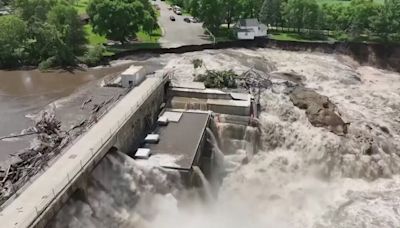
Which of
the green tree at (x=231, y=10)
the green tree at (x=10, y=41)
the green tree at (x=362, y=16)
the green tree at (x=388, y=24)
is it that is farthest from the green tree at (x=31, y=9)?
the green tree at (x=388, y=24)

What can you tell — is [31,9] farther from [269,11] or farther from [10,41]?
[269,11]

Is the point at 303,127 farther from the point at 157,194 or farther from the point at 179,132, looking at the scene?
the point at 157,194

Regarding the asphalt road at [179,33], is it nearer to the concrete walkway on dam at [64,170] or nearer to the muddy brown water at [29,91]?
the muddy brown water at [29,91]

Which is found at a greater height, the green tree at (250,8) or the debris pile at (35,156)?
the green tree at (250,8)

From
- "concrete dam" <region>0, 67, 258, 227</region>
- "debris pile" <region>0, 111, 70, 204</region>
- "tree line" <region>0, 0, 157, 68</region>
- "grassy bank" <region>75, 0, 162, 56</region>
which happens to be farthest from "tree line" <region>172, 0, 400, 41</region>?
"debris pile" <region>0, 111, 70, 204</region>

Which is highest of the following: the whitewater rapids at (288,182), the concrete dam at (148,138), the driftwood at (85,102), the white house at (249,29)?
the white house at (249,29)

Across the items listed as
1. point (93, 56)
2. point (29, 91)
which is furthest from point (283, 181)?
point (93, 56)

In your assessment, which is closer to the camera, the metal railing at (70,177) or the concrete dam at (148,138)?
the metal railing at (70,177)
